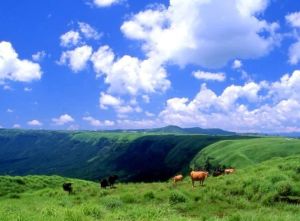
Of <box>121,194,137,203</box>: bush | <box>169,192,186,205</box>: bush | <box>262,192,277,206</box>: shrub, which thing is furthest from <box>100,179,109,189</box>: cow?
<box>262,192,277,206</box>: shrub

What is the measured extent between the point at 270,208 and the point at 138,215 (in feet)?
31.0

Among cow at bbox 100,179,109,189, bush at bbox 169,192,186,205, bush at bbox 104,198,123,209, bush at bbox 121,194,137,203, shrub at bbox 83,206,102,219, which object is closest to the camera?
shrub at bbox 83,206,102,219

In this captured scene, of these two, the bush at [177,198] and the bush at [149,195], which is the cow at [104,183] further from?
the bush at [177,198]

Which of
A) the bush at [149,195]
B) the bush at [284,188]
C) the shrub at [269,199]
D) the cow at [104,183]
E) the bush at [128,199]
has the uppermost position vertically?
the bush at [284,188]

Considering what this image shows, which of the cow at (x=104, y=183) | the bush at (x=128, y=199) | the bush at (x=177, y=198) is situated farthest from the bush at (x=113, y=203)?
the cow at (x=104, y=183)

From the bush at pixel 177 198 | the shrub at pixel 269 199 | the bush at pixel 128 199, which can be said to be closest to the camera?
the shrub at pixel 269 199

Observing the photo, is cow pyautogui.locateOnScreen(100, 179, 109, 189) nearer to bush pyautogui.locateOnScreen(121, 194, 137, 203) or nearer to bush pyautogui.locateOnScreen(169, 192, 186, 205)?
bush pyautogui.locateOnScreen(121, 194, 137, 203)

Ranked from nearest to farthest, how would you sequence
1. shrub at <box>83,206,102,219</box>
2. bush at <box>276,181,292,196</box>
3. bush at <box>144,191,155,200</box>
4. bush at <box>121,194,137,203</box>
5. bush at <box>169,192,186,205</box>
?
shrub at <box>83,206,102,219</box> < bush at <box>169,192,186,205</box> < bush at <box>276,181,292,196</box> < bush at <box>121,194,137,203</box> < bush at <box>144,191,155,200</box>

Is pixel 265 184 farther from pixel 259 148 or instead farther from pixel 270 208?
pixel 259 148

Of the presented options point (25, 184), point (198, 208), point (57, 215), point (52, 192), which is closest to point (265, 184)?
point (198, 208)

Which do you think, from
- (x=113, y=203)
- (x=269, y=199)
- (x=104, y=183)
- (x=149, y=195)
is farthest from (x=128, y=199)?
(x=104, y=183)

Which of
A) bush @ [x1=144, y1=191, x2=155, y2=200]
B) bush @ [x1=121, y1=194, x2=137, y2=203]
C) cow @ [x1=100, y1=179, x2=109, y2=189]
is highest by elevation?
bush @ [x1=144, y1=191, x2=155, y2=200]

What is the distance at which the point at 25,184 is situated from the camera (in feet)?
208

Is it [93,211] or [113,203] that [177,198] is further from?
[93,211]
